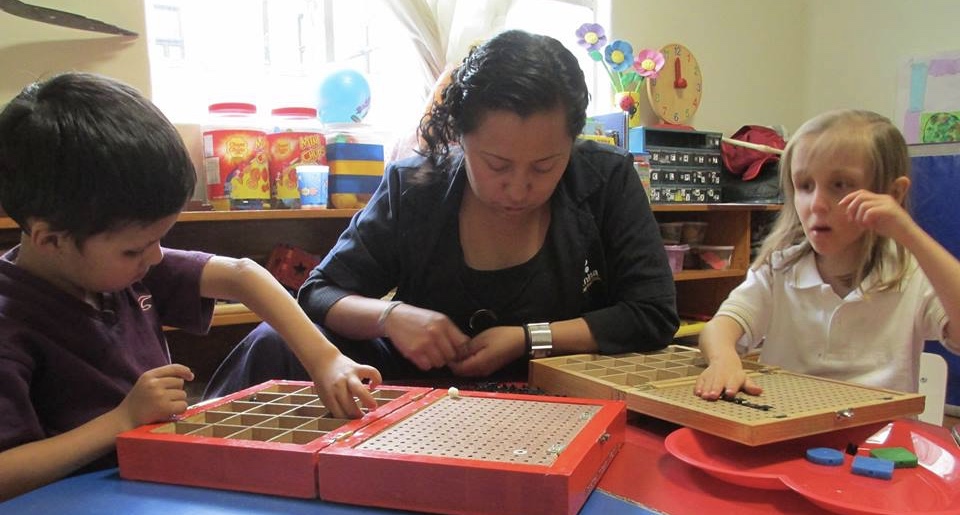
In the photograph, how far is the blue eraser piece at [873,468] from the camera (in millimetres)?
591

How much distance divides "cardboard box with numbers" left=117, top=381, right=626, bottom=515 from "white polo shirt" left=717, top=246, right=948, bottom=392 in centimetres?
58

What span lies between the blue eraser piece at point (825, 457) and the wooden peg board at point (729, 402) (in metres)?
0.02

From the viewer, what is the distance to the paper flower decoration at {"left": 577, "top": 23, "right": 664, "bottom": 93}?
2.51m

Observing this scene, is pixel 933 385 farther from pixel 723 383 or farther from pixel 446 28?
pixel 446 28

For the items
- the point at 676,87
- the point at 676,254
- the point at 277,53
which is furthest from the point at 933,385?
the point at 277,53

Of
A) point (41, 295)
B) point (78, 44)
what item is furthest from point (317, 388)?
point (78, 44)

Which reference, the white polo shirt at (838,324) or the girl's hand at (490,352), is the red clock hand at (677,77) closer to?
the white polo shirt at (838,324)

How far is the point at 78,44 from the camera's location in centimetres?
171

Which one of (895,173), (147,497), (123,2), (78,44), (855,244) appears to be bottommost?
(147,497)

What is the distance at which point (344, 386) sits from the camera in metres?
0.72

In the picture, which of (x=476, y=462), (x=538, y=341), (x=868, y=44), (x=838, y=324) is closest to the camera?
(x=476, y=462)

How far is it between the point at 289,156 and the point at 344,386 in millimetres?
1247

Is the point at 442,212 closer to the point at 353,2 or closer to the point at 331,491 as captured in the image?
the point at 331,491

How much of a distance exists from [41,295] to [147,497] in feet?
1.01
